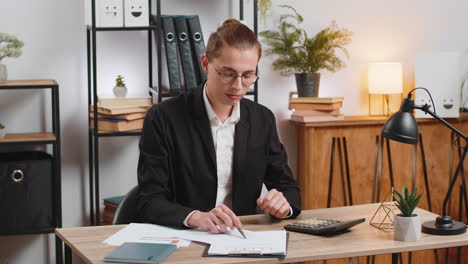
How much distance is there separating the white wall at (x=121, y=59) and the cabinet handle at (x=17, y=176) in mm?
349

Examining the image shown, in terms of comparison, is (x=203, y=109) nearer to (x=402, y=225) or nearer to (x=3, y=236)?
(x=402, y=225)

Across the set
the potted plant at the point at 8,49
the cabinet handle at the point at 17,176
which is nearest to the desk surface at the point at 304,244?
the cabinet handle at the point at 17,176

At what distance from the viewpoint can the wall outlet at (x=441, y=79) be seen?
3.86 meters

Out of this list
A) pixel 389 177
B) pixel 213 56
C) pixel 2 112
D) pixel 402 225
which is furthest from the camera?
pixel 389 177

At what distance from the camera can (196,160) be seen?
2.50 metres

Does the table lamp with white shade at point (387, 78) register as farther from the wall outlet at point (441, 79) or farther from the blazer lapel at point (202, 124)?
the blazer lapel at point (202, 124)

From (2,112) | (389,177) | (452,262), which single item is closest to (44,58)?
(2,112)

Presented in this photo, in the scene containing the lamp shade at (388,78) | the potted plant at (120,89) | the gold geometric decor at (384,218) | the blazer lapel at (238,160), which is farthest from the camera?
the lamp shade at (388,78)

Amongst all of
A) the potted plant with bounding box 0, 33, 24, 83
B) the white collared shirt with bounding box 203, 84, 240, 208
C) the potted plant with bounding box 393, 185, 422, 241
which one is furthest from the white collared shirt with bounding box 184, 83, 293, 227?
the potted plant with bounding box 0, 33, 24, 83

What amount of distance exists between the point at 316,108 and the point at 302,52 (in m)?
0.31

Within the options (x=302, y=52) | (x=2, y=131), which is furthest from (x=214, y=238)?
(x=302, y=52)

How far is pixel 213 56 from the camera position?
7.79 feet

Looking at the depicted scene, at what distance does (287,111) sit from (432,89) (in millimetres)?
814

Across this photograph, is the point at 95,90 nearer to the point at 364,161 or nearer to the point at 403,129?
the point at 364,161
